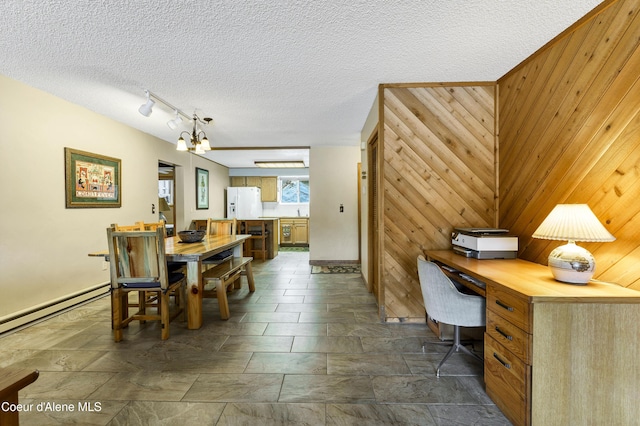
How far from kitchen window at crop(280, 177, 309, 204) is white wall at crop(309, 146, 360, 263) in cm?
333

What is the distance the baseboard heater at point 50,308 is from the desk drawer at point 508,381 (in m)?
3.98

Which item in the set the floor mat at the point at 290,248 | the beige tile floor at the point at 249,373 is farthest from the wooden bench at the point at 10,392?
the floor mat at the point at 290,248

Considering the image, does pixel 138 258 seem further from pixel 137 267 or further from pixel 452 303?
pixel 452 303

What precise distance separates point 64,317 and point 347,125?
4.07m

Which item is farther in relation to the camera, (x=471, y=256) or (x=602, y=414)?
(x=471, y=256)

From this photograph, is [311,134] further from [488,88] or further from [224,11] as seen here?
[224,11]

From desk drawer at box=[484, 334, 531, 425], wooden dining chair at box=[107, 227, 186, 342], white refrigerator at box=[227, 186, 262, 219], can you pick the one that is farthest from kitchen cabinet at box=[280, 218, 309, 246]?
desk drawer at box=[484, 334, 531, 425]

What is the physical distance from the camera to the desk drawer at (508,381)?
1412 mm

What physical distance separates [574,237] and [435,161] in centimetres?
139

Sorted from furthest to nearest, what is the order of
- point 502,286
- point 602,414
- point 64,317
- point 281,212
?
point 281,212, point 64,317, point 502,286, point 602,414

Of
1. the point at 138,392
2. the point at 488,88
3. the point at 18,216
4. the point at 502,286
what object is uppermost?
the point at 488,88

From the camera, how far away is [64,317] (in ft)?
9.55

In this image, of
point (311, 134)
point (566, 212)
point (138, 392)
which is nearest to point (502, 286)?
point (566, 212)

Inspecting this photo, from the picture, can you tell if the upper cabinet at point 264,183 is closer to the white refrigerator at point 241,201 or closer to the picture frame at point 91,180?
the white refrigerator at point 241,201
